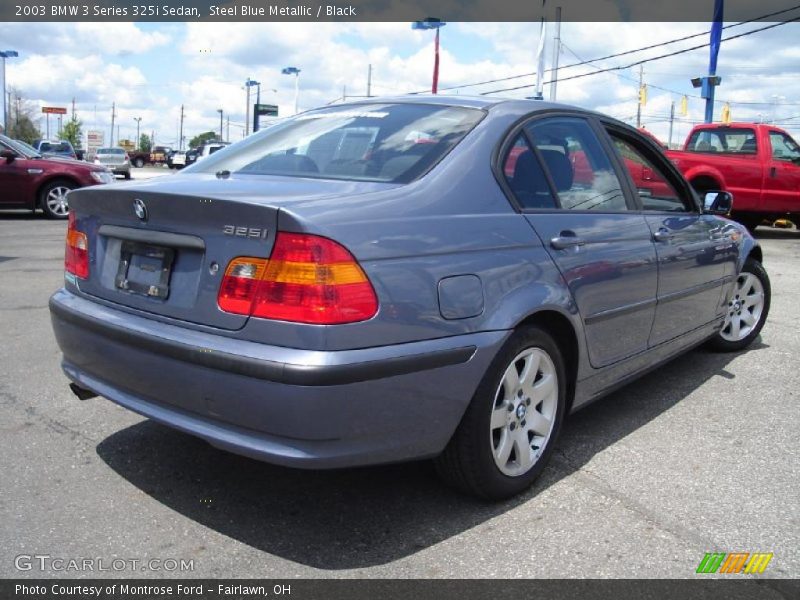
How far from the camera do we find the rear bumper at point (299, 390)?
228 centimetres


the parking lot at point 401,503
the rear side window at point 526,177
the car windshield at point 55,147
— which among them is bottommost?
the parking lot at point 401,503

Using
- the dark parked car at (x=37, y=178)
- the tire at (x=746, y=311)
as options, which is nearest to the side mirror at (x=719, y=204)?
the tire at (x=746, y=311)

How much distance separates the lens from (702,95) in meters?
20.2

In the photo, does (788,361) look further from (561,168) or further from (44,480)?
(44,480)

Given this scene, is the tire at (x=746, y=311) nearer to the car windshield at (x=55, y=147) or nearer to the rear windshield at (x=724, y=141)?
the rear windshield at (x=724, y=141)

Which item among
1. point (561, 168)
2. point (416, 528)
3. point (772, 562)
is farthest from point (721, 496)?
point (561, 168)

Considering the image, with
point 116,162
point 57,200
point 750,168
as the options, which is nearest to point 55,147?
point 116,162

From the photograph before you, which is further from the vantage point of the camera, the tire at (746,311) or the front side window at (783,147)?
the front side window at (783,147)

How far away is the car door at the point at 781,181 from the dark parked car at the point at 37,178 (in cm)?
1166

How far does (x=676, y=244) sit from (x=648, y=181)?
0.41m

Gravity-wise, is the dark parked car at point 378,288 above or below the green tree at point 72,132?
below

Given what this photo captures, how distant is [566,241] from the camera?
10.2ft

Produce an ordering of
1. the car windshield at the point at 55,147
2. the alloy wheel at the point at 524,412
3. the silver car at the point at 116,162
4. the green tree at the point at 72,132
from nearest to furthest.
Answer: the alloy wheel at the point at 524,412, the silver car at the point at 116,162, the car windshield at the point at 55,147, the green tree at the point at 72,132

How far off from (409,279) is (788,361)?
12.4 feet
